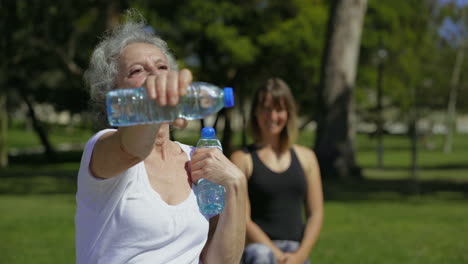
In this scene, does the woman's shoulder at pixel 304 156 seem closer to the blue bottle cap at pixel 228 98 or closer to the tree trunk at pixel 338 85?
the blue bottle cap at pixel 228 98

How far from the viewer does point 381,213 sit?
46.5 feet

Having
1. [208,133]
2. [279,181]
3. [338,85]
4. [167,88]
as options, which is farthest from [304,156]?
[338,85]

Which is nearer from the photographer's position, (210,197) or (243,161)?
(210,197)

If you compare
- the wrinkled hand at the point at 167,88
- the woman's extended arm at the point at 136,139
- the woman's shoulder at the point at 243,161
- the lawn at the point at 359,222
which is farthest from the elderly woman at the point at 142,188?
the lawn at the point at 359,222

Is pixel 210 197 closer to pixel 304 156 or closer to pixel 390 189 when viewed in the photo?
pixel 304 156

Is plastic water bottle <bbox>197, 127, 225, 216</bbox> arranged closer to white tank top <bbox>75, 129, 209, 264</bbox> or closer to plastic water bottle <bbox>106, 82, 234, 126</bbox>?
white tank top <bbox>75, 129, 209, 264</bbox>

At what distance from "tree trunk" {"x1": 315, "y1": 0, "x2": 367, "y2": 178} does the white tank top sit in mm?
18093

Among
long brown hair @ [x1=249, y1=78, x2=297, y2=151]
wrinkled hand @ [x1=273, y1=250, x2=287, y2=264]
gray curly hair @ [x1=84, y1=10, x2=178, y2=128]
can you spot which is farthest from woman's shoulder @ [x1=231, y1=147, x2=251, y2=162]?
gray curly hair @ [x1=84, y1=10, x2=178, y2=128]

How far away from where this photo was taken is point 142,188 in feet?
8.08

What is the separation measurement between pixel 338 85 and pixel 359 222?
26.3ft

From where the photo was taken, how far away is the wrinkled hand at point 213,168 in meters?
2.65

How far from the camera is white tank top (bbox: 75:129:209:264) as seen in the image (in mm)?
2369

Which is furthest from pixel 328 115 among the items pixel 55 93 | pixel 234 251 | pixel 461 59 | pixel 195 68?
pixel 461 59

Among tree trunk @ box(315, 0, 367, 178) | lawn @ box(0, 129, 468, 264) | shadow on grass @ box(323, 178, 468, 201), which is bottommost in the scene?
shadow on grass @ box(323, 178, 468, 201)
